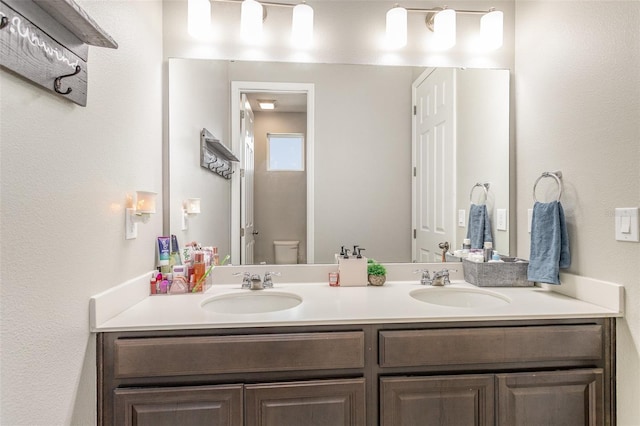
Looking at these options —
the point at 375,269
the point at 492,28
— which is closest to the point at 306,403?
the point at 375,269

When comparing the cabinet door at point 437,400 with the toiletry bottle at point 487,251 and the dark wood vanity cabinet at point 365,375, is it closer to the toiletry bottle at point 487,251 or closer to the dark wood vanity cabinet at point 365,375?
the dark wood vanity cabinet at point 365,375

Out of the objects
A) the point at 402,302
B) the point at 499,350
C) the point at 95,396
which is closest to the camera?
the point at 95,396

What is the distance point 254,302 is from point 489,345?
3.25 feet

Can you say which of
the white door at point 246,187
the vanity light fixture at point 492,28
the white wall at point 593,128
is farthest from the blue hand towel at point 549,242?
the white door at point 246,187

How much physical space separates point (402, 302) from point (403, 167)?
776mm

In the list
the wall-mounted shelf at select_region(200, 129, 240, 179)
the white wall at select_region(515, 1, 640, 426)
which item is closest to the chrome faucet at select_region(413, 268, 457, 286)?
the white wall at select_region(515, 1, 640, 426)

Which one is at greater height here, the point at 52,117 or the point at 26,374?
the point at 52,117

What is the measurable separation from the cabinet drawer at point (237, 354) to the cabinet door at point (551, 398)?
22.0 inches

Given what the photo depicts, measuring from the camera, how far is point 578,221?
146 cm

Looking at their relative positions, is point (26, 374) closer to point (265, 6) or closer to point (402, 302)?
point (402, 302)

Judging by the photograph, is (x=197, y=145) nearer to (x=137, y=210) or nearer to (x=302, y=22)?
(x=137, y=210)

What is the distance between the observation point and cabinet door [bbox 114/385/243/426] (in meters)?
1.12

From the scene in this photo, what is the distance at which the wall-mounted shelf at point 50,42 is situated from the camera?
76 centimetres

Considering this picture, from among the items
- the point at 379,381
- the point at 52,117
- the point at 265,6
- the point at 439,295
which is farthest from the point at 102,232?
the point at 439,295
